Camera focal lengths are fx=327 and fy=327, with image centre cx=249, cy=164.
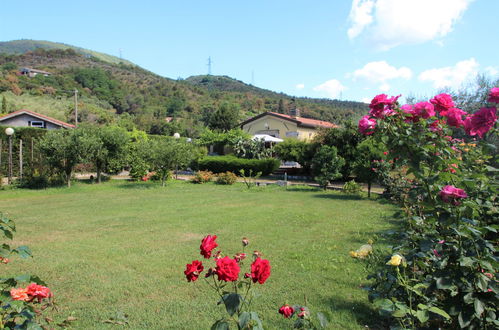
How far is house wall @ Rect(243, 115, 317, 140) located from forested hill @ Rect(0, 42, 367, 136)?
4.53 m

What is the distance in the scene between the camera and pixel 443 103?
2.26 m

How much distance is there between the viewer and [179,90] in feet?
232

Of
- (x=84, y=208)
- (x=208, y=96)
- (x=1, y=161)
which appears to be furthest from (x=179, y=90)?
(x=84, y=208)

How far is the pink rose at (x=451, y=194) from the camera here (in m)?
1.89

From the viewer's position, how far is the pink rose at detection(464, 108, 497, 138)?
83.7 inches

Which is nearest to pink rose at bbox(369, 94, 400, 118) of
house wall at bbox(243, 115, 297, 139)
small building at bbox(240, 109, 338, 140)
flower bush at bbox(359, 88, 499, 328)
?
flower bush at bbox(359, 88, 499, 328)

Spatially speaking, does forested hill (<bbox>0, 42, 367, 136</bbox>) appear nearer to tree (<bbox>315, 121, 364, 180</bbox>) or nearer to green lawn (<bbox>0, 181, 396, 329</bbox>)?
tree (<bbox>315, 121, 364, 180</bbox>)

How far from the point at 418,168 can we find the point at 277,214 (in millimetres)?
6451

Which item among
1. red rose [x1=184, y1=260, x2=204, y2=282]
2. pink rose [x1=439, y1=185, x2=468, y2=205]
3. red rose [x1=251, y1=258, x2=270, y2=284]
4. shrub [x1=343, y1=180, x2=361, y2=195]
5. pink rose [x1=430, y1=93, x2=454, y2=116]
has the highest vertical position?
pink rose [x1=430, y1=93, x2=454, y2=116]

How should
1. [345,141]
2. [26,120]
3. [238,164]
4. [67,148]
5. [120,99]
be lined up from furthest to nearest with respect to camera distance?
[120,99]
[26,120]
[238,164]
[345,141]
[67,148]

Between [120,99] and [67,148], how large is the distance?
47413mm

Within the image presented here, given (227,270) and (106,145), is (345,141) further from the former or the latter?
(227,270)

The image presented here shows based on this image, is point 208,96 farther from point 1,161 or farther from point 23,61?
point 1,161

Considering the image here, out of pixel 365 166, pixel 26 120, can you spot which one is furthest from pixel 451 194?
pixel 26 120
